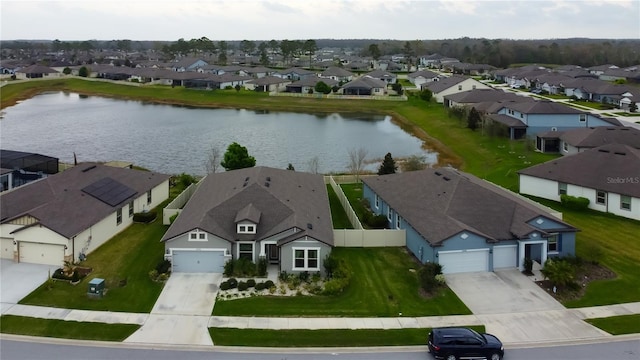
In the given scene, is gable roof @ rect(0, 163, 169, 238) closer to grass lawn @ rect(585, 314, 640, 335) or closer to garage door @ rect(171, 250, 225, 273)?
garage door @ rect(171, 250, 225, 273)

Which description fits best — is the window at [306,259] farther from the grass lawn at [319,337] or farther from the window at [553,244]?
the window at [553,244]

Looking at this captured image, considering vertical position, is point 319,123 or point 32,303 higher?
point 319,123

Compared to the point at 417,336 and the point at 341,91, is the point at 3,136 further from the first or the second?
the point at 417,336

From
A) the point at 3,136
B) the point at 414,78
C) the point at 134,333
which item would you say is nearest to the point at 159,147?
the point at 3,136

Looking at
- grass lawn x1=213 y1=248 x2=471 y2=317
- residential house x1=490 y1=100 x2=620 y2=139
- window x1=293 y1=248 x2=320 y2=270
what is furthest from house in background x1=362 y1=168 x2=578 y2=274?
residential house x1=490 y1=100 x2=620 y2=139

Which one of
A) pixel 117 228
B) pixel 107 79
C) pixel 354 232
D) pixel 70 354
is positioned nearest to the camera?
pixel 70 354

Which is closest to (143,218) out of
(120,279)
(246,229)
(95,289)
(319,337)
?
(120,279)
